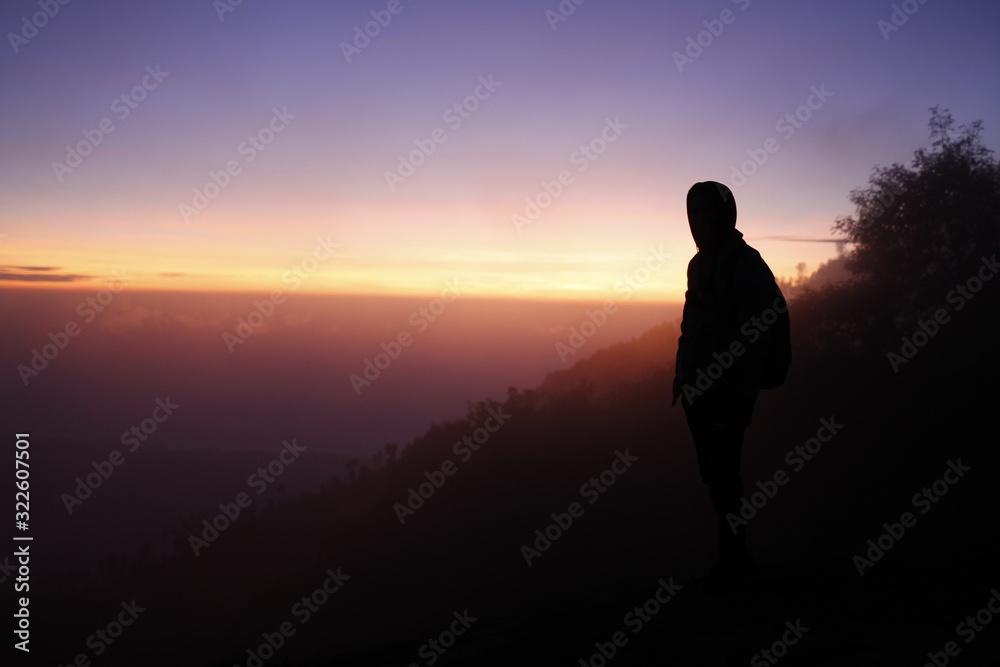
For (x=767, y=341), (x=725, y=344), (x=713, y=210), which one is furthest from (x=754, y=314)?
(x=713, y=210)

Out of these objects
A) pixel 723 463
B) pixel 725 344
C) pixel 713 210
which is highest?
pixel 713 210

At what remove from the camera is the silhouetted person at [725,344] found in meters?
4.70

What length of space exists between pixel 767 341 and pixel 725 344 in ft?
0.98

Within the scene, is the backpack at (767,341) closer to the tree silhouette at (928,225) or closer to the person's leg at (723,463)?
the person's leg at (723,463)

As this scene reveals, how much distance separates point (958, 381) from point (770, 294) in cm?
2970

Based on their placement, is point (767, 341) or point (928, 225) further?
point (928, 225)

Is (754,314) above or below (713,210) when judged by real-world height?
below

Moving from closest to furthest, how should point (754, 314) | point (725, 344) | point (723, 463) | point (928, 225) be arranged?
1. point (754, 314)
2. point (725, 344)
3. point (723, 463)
4. point (928, 225)

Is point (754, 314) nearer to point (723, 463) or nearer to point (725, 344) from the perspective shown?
point (725, 344)

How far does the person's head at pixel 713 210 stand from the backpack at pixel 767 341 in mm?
225

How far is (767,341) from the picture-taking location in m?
4.68

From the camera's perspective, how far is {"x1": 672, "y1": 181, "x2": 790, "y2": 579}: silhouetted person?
15.4 ft

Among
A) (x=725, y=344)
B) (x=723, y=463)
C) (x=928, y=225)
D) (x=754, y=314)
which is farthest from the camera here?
(x=928, y=225)

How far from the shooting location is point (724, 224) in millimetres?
5000
